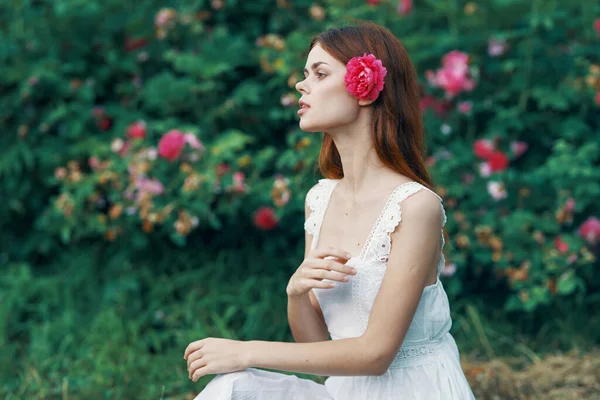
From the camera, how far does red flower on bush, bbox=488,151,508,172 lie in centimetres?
385

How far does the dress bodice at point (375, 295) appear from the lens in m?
1.96

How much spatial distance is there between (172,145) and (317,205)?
1714mm

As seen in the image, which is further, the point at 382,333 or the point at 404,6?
the point at 404,6

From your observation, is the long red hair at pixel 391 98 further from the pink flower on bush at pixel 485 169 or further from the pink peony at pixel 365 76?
the pink flower on bush at pixel 485 169

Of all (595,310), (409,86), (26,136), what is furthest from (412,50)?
(26,136)

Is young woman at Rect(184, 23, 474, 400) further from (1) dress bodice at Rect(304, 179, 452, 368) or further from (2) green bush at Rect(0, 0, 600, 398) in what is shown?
(2) green bush at Rect(0, 0, 600, 398)

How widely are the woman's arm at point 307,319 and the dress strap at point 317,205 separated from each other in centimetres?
18

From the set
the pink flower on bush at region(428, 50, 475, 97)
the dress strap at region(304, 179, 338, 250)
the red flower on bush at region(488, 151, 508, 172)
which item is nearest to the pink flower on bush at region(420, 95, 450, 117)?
the pink flower on bush at region(428, 50, 475, 97)

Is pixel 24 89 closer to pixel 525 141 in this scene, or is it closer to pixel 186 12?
pixel 186 12

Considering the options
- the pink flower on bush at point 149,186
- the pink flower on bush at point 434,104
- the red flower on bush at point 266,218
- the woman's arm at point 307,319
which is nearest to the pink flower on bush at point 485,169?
the pink flower on bush at point 434,104

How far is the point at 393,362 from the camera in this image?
204cm

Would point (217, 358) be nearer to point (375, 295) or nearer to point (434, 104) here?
point (375, 295)

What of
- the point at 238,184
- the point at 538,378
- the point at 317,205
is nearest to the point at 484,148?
the point at 538,378

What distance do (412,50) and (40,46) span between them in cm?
215
